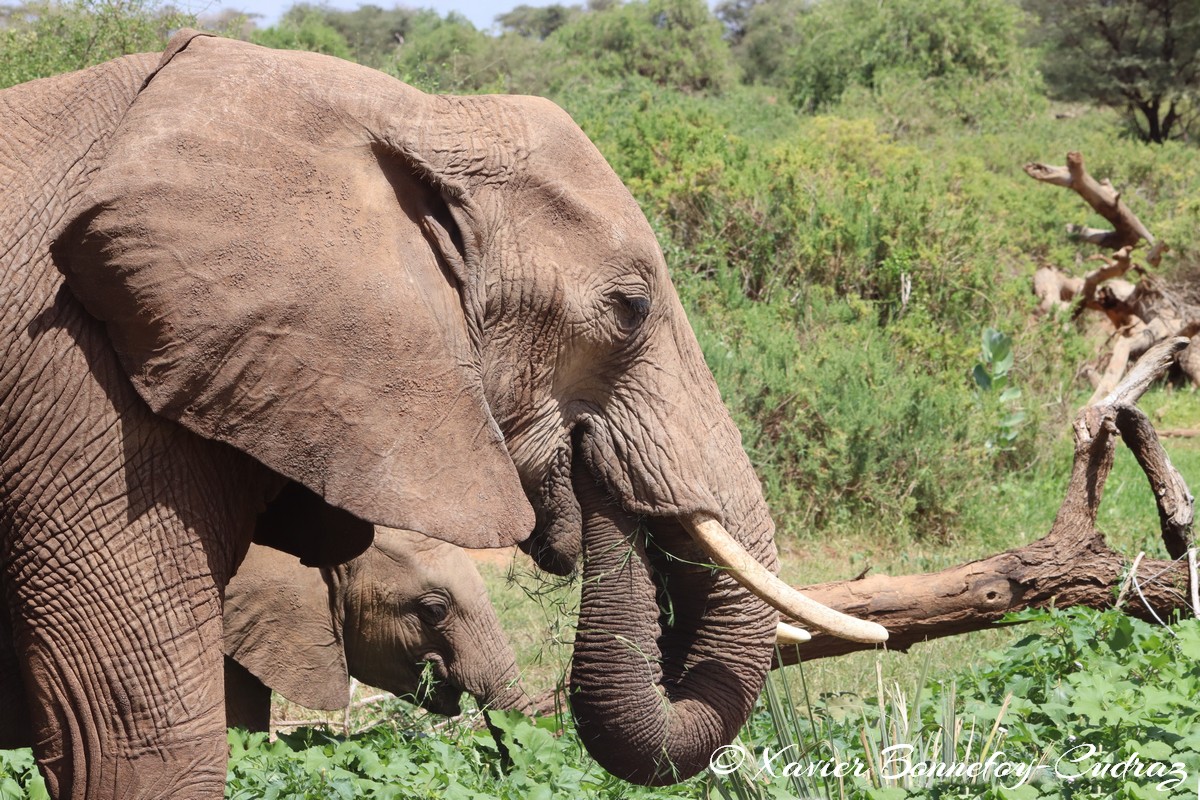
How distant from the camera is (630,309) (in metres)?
3.10

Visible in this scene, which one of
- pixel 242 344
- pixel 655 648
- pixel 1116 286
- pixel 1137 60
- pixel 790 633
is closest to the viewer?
pixel 242 344

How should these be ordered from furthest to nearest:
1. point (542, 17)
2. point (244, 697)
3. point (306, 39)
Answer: point (542, 17) → point (306, 39) → point (244, 697)

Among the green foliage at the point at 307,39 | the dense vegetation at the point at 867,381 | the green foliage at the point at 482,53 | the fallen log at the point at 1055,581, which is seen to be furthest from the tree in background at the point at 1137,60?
the fallen log at the point at 1055,581

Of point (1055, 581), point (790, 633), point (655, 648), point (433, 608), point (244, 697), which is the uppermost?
point (655, 648)

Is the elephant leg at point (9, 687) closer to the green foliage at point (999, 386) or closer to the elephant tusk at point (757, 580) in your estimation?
the elephant tusk at point (757, 580)

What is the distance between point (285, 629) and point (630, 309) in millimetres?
2609

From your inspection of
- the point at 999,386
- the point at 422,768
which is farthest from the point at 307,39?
the point at 422,768

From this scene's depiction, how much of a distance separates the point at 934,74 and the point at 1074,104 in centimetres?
1028

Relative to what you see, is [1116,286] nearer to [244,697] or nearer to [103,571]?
[244,697]

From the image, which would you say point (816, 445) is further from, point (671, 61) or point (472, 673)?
point (671, 61)

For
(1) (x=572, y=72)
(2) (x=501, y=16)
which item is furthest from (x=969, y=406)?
(2) (x=501, y=16)

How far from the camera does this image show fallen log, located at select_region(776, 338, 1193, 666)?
5383 mm

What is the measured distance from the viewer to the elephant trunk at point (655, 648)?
10.5ft

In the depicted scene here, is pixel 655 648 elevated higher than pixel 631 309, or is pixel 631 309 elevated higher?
pixel 631 309
